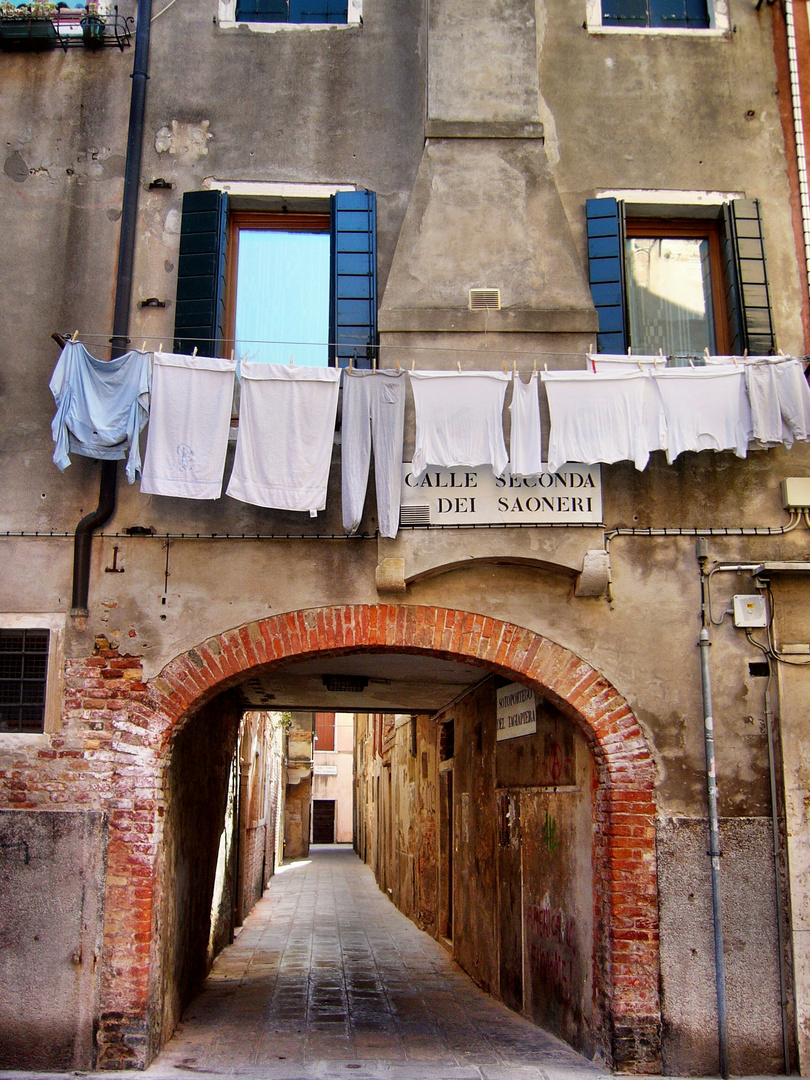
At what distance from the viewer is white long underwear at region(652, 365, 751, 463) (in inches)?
283

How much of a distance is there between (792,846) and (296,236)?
6.10 metres

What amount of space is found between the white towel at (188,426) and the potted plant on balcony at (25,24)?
126 inches

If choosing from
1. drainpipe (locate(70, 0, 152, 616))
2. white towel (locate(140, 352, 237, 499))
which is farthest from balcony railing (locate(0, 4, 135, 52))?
white towel (locate(140, 352, 237, 499))

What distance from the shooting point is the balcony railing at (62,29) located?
8.16m

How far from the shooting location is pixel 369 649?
7.38 meters

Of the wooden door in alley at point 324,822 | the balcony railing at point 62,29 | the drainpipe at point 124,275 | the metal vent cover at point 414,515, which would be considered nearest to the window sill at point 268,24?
the drainpipe at point 124,275

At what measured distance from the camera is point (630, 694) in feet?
23.6

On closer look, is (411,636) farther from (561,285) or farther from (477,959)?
(477,959)

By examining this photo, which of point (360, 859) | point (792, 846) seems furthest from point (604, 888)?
point (360, 859)

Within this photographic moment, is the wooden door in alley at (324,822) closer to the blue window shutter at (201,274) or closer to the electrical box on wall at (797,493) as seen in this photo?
the blue window shutter at (201,274)

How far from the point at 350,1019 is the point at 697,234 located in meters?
7.35

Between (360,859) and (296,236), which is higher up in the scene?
(296,236)

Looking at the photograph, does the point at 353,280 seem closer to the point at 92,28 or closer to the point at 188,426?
the point at 188,426

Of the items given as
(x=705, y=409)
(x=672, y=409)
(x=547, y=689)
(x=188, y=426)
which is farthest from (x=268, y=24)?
(x=547, y=689)
